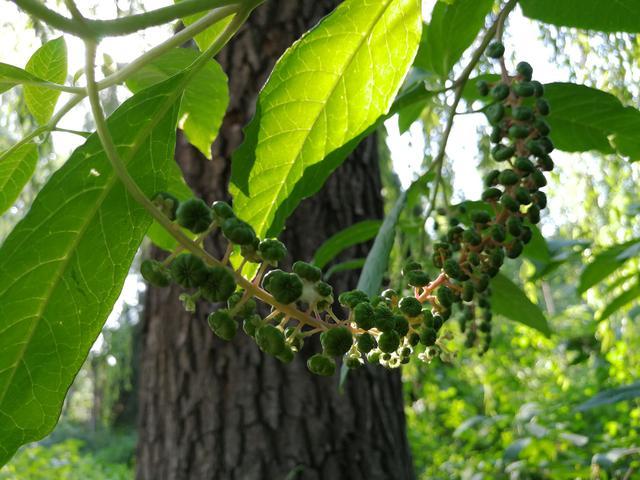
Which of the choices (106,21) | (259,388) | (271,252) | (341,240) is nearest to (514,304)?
(341,240)

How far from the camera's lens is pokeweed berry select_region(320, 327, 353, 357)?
0.46m

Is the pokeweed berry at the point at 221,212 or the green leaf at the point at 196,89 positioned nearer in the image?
the pokeweed berry at the point at 221,212

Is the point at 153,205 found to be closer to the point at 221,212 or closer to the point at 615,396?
the point at 221,212

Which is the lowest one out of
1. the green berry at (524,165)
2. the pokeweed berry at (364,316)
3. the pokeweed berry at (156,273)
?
the pokeweed berry at (364,316)

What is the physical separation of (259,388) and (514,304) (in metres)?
0.91

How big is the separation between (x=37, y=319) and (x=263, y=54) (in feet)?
5.29

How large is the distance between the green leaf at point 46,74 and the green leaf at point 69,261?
156 millimetres

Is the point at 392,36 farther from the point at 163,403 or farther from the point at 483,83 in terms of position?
the point at 163,403

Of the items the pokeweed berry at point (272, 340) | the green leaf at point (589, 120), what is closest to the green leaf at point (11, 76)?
the pokeweed berry at point (272, 340)

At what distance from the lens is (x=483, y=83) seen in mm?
786

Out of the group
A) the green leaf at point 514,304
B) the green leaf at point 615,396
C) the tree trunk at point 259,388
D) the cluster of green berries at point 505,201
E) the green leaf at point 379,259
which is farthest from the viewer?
the tree trunk at point 259,388

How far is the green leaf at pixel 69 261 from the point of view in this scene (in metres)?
0.52

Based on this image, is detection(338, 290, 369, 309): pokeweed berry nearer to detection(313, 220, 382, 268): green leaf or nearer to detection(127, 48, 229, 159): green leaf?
detection(127, 48, 229, 159): green leaf

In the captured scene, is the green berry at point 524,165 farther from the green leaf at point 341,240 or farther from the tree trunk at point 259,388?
the tree trunk at point 259,388
